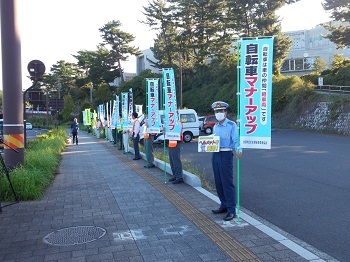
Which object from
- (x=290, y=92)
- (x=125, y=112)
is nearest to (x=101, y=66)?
(x=290, y=92)

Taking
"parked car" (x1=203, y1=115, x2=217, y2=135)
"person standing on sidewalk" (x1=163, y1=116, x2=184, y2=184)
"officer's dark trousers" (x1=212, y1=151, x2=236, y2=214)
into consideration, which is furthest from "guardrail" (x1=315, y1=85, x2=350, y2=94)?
"officer's dark trousers" (x1=212, y1=151, x2=236, y2=214)

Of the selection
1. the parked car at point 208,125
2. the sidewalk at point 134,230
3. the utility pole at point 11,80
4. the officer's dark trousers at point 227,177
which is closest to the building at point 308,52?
the parked car at point 208,125

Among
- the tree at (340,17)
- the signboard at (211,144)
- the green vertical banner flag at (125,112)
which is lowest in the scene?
the signboard at (211,144)

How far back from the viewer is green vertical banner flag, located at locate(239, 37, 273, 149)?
17.6ft

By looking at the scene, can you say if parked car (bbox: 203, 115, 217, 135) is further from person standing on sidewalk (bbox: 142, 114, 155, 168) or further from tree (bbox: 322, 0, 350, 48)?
person standing on sidewalk (bbox: 142, 114, 155, 168)

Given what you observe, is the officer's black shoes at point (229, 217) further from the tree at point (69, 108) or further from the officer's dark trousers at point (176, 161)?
the tree at point (69, 108)

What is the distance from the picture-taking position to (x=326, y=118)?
92.7 ft

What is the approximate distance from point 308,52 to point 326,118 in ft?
99.6

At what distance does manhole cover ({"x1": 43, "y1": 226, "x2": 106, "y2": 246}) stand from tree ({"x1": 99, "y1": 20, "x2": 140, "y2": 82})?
54300 millimetres

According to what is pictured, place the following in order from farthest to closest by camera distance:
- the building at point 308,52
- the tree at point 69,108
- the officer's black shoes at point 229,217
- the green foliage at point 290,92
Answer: the tree at point 69,108, the building at point 308,52, the green foliage at point 290,92, the officer's black shoes at point 229,217

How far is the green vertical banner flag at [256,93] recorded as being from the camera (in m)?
5.36

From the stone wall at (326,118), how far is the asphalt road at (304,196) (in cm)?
1474

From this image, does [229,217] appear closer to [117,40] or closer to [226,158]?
[226,158]

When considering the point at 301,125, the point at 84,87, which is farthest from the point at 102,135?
the point at 84,87
